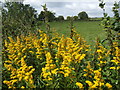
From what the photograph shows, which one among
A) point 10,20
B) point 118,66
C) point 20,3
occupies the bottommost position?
point 118,66

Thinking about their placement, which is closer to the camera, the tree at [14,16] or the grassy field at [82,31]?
the tree at [14,16]

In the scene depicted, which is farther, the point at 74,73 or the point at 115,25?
the point at 115,25

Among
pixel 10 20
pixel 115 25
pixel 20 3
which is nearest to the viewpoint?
pixel 115 25

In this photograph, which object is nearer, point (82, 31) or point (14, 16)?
point (14, 16)

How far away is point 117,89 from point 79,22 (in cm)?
1053

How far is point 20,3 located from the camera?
7.75 m

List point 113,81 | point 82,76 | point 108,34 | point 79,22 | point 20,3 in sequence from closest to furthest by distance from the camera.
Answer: point 113,81 < point 82,76 < point 108,34 < point 20,3 < point 79,22

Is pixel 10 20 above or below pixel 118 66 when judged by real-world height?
above

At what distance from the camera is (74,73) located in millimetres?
2830

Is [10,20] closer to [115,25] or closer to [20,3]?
[20,3]

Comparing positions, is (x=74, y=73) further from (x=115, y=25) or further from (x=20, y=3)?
(x=20, y=3)

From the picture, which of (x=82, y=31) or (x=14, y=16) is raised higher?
(x=14, y=16)

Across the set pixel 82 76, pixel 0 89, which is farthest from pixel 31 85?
pixel 82 76

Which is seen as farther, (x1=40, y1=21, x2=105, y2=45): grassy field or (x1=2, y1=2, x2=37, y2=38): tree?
(x1=40, y1=21, x2=105, y2=45): grassy field
